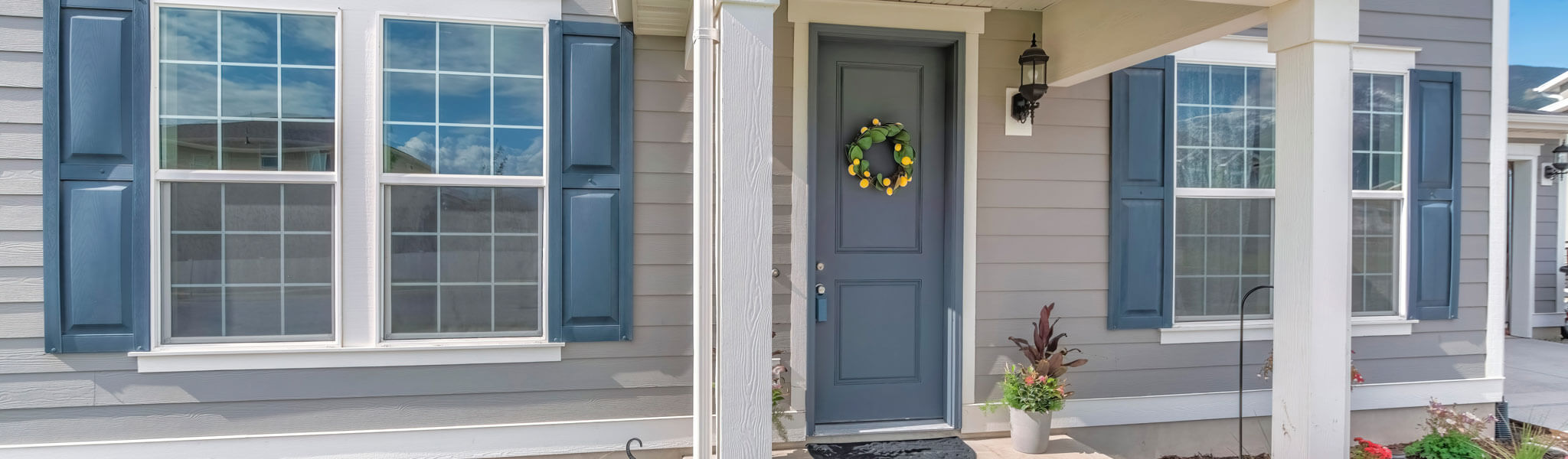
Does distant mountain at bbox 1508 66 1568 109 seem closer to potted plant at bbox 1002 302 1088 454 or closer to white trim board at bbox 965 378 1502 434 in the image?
white trim board at bbox 965 378 1502 434

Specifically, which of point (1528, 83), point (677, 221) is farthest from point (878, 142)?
point (1528, 83)

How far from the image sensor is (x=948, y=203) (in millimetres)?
3387

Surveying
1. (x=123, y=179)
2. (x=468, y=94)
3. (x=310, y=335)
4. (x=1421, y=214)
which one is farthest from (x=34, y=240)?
(x=1421, y=214)

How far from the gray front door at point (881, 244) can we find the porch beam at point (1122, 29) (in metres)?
0.47

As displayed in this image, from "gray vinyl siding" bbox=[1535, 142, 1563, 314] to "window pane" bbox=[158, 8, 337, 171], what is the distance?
948 cm

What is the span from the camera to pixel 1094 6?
3.08m

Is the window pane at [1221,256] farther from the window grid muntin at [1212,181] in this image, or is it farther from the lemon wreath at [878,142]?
the lemon wreath at [878,142]

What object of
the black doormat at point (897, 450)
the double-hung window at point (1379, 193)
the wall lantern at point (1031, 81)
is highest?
the wall lantern at point (1031, 81)

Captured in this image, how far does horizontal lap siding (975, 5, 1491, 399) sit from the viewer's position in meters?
3.41

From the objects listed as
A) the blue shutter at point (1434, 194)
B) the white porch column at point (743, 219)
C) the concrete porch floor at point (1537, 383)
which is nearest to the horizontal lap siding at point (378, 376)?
the white porch column at point (743, 219)

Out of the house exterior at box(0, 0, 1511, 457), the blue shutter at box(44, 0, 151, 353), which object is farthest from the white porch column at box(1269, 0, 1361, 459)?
the blue shutter at box(44, 0, 151, 353)

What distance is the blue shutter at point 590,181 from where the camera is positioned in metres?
3.04

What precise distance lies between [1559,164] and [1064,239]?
598 centimetres

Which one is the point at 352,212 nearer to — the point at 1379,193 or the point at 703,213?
the point at 703,213
